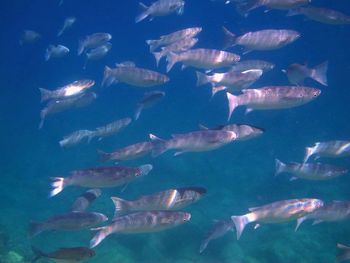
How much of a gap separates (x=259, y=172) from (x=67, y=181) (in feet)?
39.0

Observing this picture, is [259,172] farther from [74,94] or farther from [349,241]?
[74,94]

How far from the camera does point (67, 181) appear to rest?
7.77 m

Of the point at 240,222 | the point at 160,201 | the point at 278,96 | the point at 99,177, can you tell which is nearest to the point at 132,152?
the point at 99,177

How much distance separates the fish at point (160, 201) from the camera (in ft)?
23.5

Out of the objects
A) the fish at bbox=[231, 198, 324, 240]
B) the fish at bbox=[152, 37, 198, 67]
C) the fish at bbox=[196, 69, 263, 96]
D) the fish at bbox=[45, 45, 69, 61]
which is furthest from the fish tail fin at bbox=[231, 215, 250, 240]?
the fish at bbox=[45, 45, 69, 61]

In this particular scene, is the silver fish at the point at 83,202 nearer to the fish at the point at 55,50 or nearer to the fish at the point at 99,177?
the fish at the point at 99,177

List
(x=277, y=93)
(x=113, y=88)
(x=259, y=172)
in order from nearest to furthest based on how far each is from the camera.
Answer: (x=277, y=93) → (x=259, y=172) → (x=113, y=88)

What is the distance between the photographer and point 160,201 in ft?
23.5

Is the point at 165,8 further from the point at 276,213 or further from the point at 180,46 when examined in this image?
the point at 276,213

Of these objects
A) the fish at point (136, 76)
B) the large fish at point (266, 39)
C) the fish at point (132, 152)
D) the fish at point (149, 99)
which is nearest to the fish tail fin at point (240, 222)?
the fish at point (132, 152)

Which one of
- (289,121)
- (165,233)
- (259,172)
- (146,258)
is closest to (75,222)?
(146,258)

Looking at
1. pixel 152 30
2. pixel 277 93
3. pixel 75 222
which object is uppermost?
pixel 277 93

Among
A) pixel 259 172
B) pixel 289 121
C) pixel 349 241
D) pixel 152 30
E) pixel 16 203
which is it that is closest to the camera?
pixel 349 241

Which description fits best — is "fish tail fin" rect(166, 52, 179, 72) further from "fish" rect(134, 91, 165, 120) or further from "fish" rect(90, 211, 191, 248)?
"fish" rect(90, 211, 191, 248)
